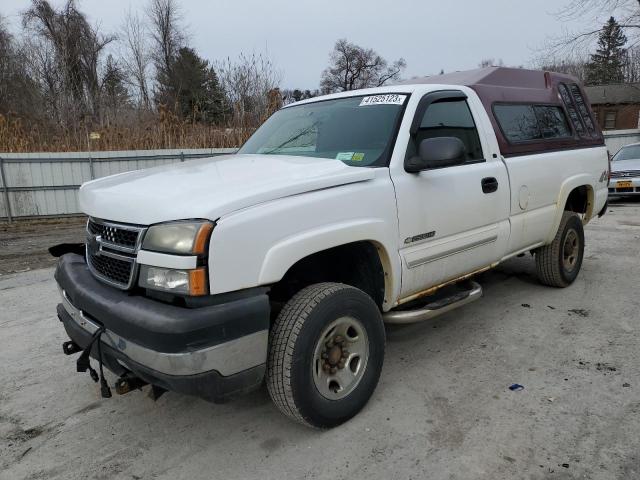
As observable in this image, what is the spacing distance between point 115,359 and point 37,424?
3.35 feet

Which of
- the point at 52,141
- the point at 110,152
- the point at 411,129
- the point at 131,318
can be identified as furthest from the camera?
the point at 52,141

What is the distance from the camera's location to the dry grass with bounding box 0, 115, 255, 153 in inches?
528

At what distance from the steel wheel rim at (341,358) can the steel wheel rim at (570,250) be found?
3.15m

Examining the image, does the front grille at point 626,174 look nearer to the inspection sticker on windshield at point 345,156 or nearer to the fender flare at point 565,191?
the fender flare at point 565,191

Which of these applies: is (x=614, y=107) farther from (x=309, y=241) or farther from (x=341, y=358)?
(x=309, y=241)

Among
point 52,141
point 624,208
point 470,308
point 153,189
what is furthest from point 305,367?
point 52,141

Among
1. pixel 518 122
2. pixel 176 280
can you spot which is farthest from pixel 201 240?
pixel 518 122

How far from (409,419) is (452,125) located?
2.16 m

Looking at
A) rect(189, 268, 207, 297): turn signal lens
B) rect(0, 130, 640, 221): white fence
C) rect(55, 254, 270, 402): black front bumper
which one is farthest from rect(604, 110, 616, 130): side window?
rect(189, 268, 207, 297): turn signal lens

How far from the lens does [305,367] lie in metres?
2.44

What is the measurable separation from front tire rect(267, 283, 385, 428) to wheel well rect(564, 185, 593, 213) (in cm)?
Result: 347

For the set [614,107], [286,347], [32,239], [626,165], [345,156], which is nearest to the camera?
[286,347]

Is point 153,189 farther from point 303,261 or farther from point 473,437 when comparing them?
point 473,437

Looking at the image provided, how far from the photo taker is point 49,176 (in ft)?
39.5
